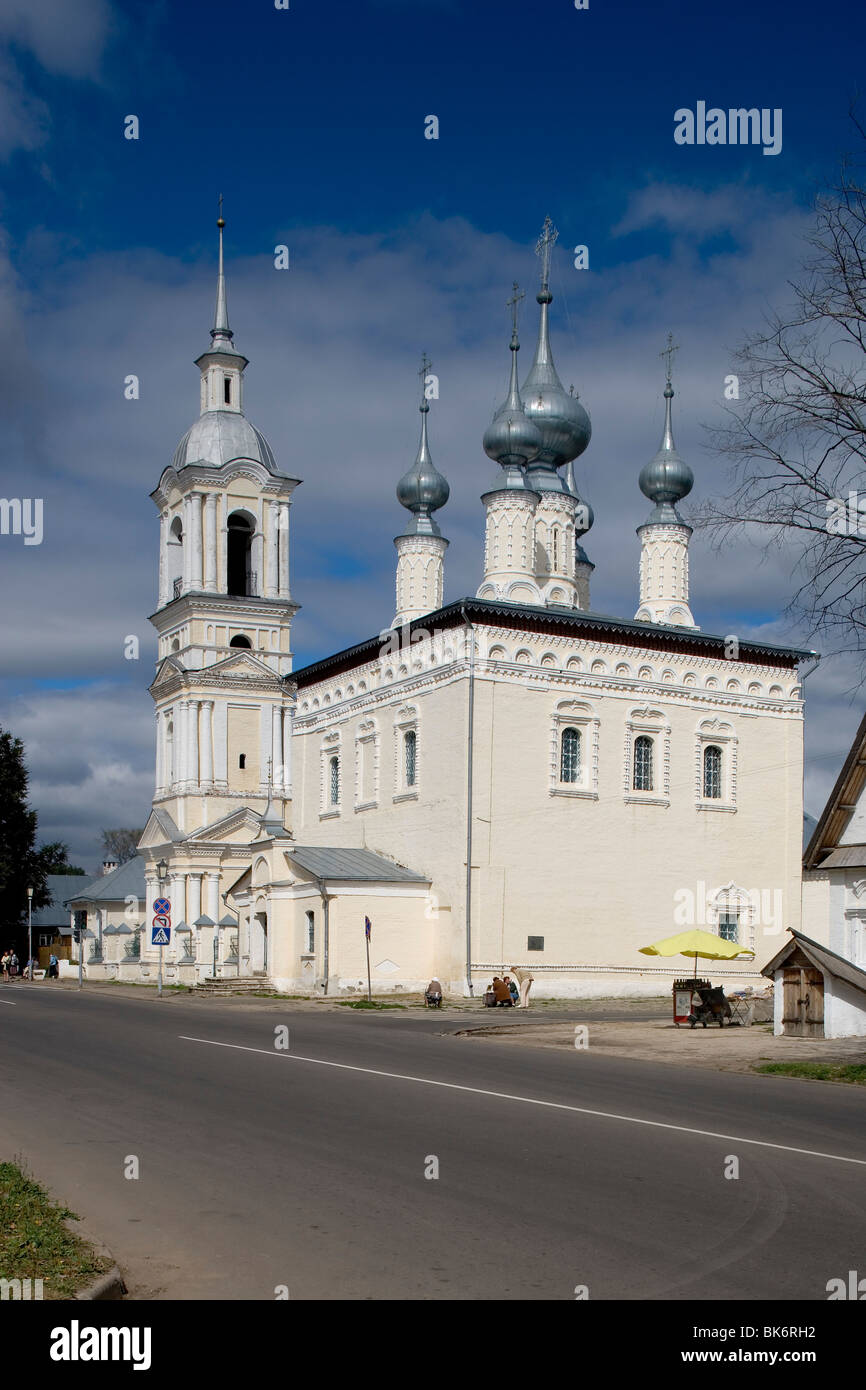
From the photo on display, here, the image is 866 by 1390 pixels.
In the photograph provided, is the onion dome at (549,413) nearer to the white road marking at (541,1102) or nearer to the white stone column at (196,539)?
the white stone column at (196,539)

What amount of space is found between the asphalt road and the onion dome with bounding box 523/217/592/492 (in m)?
31.3

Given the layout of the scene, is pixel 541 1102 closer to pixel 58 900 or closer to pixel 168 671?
pixel 168 671

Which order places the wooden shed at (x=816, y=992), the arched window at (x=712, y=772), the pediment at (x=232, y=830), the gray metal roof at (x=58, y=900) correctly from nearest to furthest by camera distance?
the wooden shed at (x=816, y=992) → the arched window at (x=712, y=772) → the pediment at (x=232, y=830) → the gray metal roof at (x=58, y=900)

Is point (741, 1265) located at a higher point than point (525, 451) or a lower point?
lower

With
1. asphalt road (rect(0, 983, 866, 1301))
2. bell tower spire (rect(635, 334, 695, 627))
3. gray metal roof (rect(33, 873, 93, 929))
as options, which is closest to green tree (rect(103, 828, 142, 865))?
gray metal roof (rect(33, 873, 93, 929))

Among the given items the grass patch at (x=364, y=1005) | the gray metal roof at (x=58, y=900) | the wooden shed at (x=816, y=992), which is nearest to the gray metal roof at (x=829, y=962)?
the wooden shed at (x=816, y=992)

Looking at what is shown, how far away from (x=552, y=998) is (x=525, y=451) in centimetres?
1667

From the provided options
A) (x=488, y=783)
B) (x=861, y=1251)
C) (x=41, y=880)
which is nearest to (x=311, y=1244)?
→ (x=861, y=1251)

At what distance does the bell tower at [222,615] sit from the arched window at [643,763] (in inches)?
763

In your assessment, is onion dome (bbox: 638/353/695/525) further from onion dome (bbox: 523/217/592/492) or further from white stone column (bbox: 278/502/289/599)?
white stone column (bbox: 278/502/289/599)

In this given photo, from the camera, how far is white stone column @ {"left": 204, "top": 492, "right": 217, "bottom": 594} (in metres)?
58.6

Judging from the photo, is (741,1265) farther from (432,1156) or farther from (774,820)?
(774,820)

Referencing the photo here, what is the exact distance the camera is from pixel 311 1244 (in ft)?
25.5

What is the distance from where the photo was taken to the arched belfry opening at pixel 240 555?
60.8m
